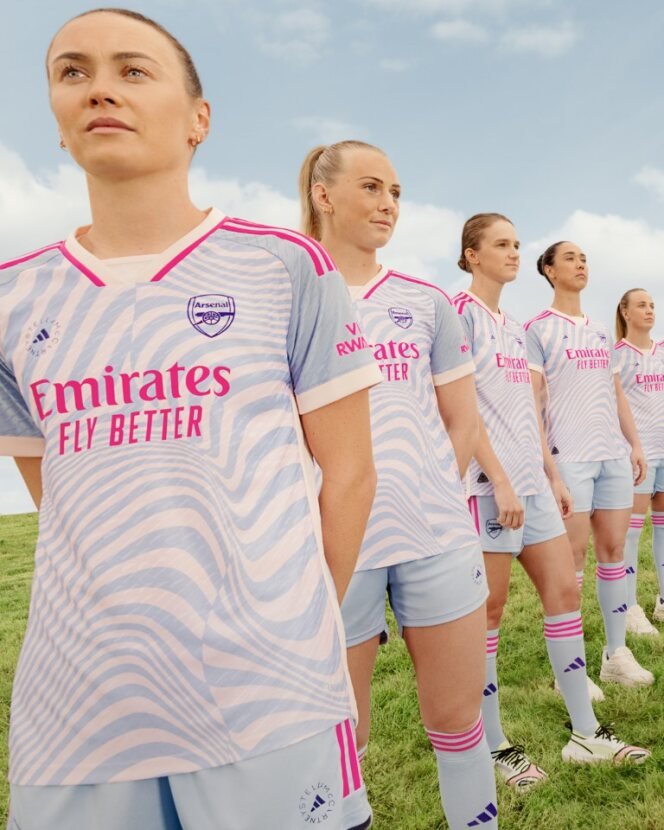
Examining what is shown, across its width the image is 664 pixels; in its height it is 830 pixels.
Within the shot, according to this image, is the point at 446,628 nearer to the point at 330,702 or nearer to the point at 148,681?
the point at 330,702

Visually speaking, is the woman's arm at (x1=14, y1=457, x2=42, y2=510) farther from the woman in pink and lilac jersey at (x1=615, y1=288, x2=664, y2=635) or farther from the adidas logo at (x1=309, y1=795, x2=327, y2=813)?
the woman in pink and lilac jersey at (x1=615, y1=288, x2=664, y2=635)

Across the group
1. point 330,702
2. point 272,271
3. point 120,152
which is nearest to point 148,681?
point 330,702

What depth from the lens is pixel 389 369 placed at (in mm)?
2654

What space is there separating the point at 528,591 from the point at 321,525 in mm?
7065

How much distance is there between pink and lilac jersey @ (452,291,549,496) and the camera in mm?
3811

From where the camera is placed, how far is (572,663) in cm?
399

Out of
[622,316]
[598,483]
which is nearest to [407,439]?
[598,483]

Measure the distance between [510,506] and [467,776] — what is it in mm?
1293

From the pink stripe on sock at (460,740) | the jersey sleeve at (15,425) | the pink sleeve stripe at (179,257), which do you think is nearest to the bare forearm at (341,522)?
the pink sleeve stripe at (179,257)

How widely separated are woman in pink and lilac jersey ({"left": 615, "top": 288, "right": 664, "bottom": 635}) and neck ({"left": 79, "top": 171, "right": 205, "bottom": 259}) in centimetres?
600

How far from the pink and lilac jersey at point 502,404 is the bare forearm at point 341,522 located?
88.7 inches

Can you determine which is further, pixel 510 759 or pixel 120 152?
pixel 510 759

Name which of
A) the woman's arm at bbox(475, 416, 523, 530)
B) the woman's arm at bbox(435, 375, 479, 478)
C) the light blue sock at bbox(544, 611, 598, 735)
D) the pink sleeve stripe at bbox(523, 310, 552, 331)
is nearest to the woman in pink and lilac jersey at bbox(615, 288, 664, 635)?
the pink sleeve stripe at bbox(523, 310, 552, 331)

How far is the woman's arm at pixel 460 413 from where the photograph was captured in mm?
2957
